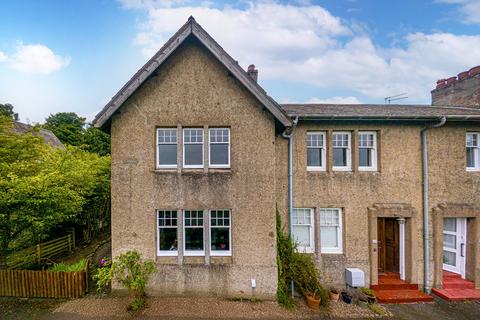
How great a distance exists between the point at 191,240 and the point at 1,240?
7.97 m

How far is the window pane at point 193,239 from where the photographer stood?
954 centimetres

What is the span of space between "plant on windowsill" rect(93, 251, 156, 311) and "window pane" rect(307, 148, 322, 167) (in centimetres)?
793

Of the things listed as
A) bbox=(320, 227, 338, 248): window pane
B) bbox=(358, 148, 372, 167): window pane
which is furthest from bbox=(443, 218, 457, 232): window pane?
bbox=(320, 227, 338, 248): window pane

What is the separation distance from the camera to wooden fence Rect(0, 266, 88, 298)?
9227 millimetres

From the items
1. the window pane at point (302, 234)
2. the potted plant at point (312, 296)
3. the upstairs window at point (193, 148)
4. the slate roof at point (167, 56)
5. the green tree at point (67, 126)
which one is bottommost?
the potted plant at point (312, 296)

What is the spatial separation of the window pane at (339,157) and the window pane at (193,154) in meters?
6.13

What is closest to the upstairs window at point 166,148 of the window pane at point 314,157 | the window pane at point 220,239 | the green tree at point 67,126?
the window pane at point 220,239

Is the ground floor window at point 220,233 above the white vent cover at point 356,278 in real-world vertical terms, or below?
above

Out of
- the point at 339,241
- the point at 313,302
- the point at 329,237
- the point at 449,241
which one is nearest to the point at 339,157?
the point at 329,237

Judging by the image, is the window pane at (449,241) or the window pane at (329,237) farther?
the window pane at (449,241)

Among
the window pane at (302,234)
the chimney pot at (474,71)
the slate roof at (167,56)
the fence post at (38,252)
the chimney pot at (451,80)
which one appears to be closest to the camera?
the slate roof at (167,56)

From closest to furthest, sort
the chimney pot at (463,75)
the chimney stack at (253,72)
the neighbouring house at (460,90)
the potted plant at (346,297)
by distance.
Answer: the potted plant at (346,297) → the chimney stack at (253,72) → the neighbouring house at (460,90) → the chimney pot at (463,75)

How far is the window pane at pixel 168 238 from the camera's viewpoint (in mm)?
9484

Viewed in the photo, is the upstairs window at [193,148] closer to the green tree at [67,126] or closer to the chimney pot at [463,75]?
the chimney pot at [463,75]
